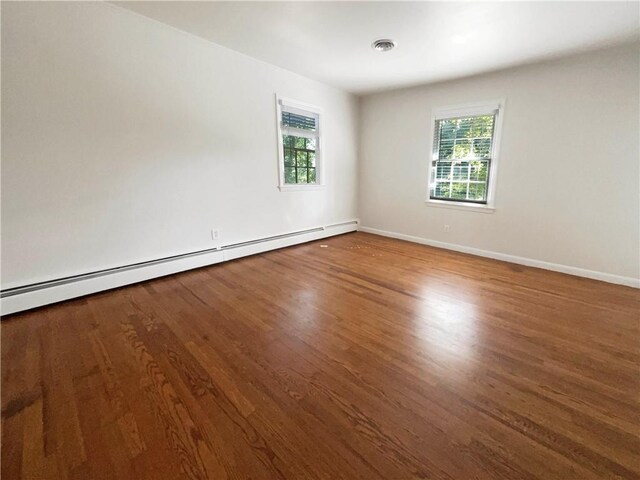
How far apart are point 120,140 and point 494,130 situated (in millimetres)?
4396

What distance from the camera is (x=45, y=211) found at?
233 centimetres

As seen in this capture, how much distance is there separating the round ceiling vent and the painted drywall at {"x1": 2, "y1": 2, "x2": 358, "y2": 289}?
1428 mm

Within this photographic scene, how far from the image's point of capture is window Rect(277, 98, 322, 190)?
158 inches

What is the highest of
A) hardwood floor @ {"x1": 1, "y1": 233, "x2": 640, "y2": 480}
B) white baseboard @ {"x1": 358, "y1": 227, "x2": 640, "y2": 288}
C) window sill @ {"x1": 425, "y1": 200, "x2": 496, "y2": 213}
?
window sill @ {"x1": 425, "y1": 200, "x2": 496, "y2": 213}

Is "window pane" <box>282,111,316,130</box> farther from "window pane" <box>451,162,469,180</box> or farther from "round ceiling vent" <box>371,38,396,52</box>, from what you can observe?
"window pane" <box>451,162,469,180</box>

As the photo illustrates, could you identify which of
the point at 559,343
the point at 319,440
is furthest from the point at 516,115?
the point at 319,440

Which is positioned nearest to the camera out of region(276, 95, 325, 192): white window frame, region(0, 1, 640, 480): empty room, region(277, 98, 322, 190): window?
region(0, 1, 640, 480): empty room

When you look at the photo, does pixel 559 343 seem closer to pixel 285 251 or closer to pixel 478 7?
pixel 478 7

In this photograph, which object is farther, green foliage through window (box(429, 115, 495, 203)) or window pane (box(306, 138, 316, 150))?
window pane (box(306, 138, 316, 150))

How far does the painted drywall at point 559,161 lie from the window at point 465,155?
12cm

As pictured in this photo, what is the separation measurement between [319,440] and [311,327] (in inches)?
36.4

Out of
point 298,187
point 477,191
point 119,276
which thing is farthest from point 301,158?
point 119,276

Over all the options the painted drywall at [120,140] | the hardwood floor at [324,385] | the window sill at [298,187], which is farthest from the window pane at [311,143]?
the hardwood floor at [324,385]

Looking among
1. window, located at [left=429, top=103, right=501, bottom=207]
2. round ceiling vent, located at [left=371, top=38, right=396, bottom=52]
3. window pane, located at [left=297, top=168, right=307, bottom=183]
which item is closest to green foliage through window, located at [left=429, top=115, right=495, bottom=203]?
window, located at [left=429, top=103, right=501, bottom=207]
